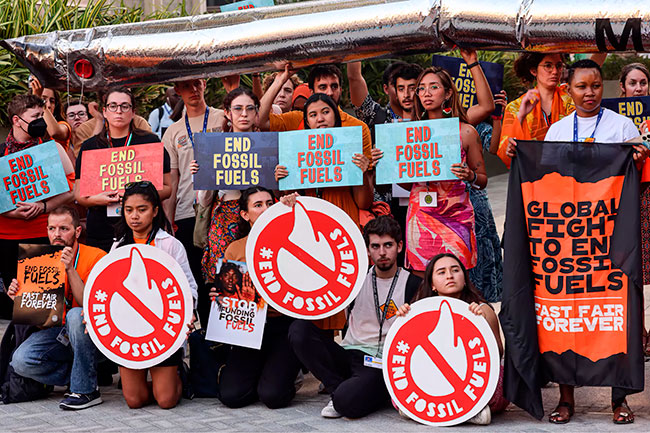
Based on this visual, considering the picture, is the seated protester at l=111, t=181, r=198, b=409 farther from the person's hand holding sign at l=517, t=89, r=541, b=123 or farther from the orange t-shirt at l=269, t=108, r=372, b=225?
the person's hand holding sign at l=517, t=89, r=541, b=123

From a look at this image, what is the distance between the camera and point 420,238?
20.2 feet

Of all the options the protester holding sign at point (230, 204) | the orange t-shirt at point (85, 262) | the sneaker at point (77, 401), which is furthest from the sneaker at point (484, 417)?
the orange t-shirt at point (85, 262)

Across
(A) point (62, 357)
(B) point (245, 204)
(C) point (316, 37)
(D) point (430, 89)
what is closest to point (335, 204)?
(B) point (245, 204)

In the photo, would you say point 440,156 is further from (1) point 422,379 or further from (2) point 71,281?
(2) point 71,281

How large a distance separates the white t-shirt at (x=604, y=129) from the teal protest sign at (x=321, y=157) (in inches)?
49.1

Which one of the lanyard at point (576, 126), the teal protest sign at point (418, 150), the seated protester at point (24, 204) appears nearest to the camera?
the lanyard at point (576, 126)

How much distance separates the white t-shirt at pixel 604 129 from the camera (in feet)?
18.2

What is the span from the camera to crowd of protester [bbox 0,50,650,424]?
569 centimetres

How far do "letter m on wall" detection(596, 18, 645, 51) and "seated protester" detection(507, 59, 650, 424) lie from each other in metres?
0.19

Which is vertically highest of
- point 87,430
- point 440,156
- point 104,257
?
point 440,156

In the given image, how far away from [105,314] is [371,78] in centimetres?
1118

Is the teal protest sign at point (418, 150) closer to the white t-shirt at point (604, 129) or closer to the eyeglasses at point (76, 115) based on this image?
the white t-shirt at point (604, 129)

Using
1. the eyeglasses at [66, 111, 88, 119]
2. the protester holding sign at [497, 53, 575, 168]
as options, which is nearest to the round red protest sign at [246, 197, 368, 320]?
the protester holding sign at [497, 53, 575, 168]

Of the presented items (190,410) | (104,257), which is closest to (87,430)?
(190,410)
